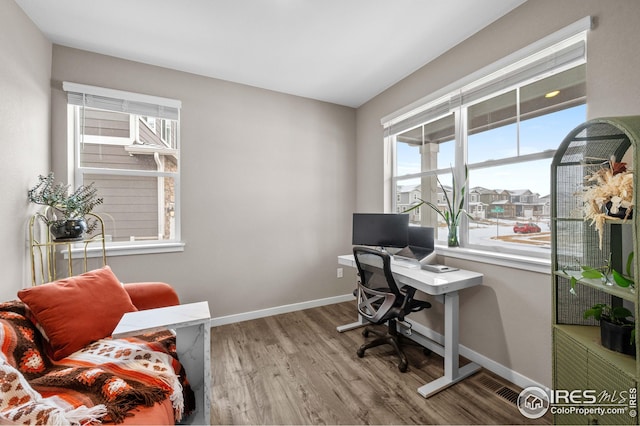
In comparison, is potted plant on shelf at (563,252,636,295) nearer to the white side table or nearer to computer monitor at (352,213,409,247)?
computer monitor at (352,213,409,247)

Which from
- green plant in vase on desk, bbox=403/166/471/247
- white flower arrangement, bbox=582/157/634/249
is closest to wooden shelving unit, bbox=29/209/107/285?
green plant in vase on desk, bbox=403/166/471/247

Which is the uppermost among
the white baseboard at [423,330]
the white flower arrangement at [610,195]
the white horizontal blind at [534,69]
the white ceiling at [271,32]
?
the white ceiling at [271,32]

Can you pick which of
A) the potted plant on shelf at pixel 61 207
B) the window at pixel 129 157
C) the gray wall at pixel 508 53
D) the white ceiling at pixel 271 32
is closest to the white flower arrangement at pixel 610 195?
the gray wall at pixel 508 53

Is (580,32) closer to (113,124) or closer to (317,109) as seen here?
(317,109)

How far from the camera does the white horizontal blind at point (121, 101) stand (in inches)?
89.7

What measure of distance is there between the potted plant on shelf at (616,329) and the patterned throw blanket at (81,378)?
1.95 m

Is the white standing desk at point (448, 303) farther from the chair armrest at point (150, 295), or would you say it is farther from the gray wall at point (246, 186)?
the chair armrest at point (150, 295)

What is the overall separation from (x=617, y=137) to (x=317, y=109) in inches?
109

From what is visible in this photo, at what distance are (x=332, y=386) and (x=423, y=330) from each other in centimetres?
118

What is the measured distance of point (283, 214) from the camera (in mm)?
3193

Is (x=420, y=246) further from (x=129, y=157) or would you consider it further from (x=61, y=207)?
(x=61, y=207)

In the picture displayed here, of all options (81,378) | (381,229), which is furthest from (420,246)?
(81,378)

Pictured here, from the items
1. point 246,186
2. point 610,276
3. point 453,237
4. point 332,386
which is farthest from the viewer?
point 246,186

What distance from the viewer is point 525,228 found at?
1926 millimetres
